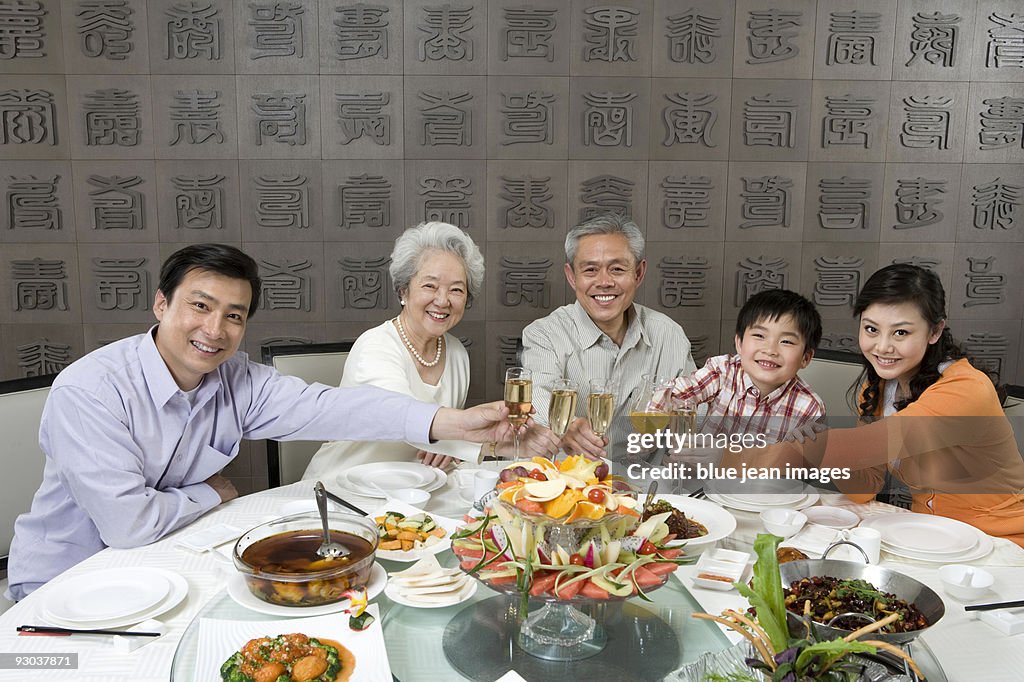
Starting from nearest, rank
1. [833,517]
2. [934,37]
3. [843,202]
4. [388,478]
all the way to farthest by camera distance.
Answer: [833,517], [388,478], [934,37], [843,202]

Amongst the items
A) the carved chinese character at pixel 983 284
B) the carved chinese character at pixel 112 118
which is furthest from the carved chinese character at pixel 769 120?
the carved chinese character at pixel 112 118

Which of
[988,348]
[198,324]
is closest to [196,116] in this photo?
[198,324]

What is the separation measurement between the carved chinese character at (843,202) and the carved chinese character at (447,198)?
5.44ft

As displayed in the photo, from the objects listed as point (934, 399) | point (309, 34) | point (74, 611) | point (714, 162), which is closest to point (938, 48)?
point (714, 162)

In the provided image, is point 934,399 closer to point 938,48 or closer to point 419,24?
point 938,48

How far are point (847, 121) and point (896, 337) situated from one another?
184 centimetres

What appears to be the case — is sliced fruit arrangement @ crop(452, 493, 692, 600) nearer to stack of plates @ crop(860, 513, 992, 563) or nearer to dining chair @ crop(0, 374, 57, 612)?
stack of plates @ crop(860, 513, 992, 563)

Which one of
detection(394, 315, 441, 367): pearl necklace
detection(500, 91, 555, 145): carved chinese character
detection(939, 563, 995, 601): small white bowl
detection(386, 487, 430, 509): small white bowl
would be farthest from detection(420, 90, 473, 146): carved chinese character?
detection(939, 563, 995, 601): small white bowl

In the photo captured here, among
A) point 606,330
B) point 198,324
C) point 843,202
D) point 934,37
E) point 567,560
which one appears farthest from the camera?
point 843,202

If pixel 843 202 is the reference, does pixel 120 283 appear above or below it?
below

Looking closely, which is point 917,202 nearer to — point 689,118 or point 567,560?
point 689,118

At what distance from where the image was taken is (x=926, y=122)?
3.65m

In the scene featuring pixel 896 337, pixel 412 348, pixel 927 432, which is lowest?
pixel 927 432

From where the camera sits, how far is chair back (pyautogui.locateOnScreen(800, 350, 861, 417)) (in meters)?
3.00
